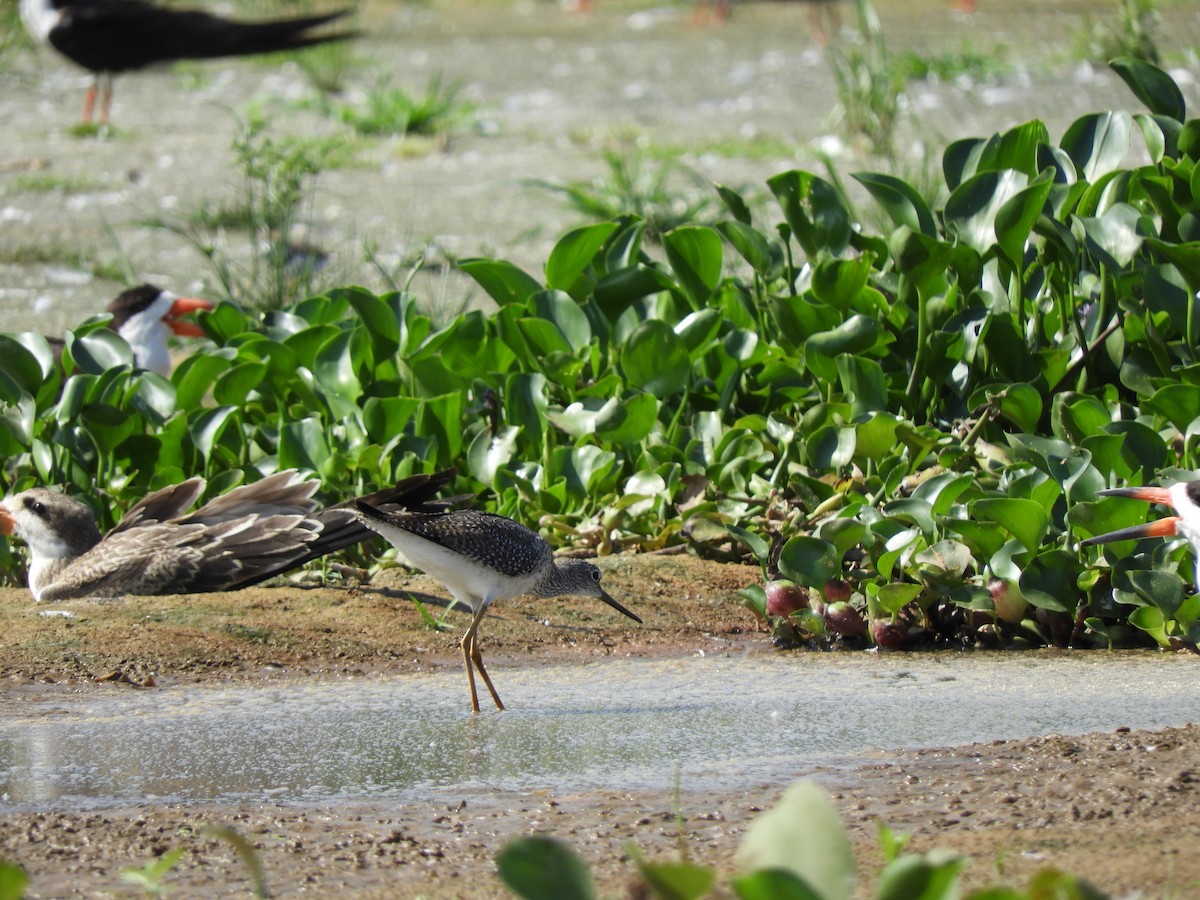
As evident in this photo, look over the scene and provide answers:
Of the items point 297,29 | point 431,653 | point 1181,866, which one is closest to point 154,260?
point 297,29

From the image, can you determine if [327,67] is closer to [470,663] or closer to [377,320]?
[377,320]

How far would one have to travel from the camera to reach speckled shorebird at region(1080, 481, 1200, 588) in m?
3.59

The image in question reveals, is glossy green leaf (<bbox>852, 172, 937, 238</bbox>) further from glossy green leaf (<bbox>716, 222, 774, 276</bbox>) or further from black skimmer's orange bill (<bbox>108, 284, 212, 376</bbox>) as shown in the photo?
black skimmer's orange bill (<bbox>108, 284, 212, 376</bbox>)

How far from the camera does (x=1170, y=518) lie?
3.73 meters

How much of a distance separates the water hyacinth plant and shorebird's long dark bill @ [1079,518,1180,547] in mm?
249

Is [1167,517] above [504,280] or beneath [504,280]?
beneath

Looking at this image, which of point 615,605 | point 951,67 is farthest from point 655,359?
point 951,67

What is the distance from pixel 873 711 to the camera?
339 cm

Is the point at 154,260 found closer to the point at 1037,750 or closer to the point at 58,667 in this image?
the point at 58,667

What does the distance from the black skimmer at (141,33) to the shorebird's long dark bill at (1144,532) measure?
5794 mm

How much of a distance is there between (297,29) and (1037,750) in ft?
22.9

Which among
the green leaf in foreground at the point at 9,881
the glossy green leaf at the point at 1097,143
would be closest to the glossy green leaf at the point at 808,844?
the green leaf in foreground at the point at 9,881

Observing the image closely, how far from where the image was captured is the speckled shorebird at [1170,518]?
359cm

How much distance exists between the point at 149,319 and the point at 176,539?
2245 mm
